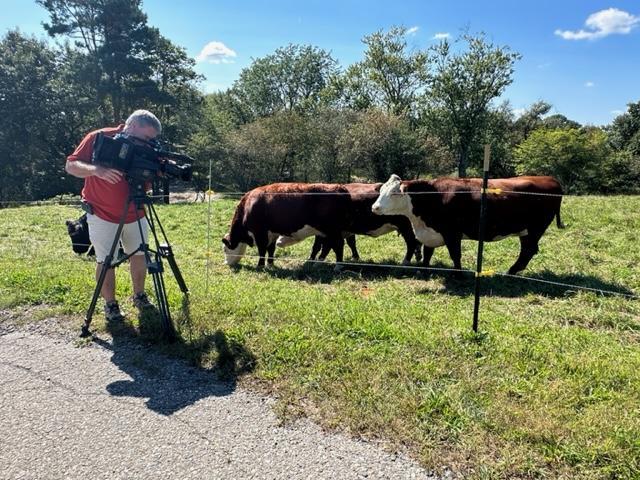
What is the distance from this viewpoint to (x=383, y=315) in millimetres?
5070

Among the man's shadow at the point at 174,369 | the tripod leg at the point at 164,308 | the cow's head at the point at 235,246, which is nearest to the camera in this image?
the man's shadow at the point at 174,369

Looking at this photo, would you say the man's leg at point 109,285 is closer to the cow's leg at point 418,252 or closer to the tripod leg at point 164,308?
the tripod leg at point 164,308

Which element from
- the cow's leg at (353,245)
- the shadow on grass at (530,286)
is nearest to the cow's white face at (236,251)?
the cow's leg at (353,245)

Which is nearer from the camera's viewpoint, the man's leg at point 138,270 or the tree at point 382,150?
the man's leg at point 138,270

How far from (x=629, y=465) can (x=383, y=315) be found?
2.70 meters

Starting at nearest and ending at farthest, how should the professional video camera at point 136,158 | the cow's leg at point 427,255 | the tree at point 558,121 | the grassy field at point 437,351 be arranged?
the grassy field at point 437,351 < the professional video camera at point 136,158 < the cow's leg at point 427,255 < the tree at point 558,121

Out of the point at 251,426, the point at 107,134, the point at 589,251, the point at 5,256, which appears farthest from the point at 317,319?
the point at 5,256

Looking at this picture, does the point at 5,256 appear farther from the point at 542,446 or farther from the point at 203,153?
the point at 203,153

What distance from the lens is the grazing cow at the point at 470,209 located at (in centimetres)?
733

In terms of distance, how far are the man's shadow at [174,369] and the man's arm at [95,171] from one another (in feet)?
5.12

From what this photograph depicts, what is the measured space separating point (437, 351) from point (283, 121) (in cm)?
3057

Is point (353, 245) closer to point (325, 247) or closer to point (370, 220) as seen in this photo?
point (325, 247)

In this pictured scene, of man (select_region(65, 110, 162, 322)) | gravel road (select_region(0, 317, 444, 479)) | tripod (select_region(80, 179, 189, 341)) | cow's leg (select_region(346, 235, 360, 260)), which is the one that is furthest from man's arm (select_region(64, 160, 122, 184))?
cow's leg (select_region(346, 235, 360, 260))

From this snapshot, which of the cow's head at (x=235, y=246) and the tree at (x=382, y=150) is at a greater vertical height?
the tree at (x=382, y=150)
